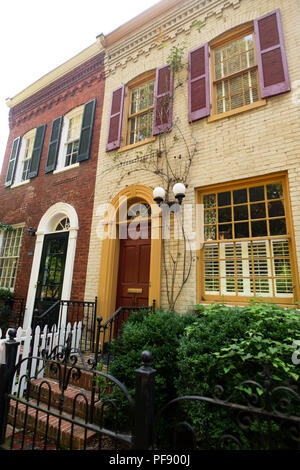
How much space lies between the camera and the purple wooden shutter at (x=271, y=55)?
4.43 m

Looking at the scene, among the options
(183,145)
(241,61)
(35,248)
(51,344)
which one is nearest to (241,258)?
(183,145)

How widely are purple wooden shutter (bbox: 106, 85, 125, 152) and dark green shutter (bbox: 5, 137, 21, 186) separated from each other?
15.8 feet

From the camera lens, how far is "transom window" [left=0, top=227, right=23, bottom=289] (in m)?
8.27

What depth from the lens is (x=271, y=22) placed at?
4.76 metres

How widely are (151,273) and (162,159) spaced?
2.54m

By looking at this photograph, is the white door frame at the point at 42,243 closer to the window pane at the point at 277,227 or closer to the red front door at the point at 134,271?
the red front door at the point at 134,271

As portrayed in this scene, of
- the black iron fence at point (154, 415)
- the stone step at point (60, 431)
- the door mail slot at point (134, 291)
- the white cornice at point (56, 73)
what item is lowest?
the stone step at point (60, 431)

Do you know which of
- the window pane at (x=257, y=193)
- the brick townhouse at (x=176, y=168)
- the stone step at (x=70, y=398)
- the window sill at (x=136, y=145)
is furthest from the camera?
the window sill at (x=136, y=145)

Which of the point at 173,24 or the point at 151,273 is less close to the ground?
the point at 173,24

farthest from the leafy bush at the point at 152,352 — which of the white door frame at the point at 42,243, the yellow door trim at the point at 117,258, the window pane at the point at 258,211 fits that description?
the white door frame at the point at 42,243

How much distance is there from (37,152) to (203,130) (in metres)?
6.13

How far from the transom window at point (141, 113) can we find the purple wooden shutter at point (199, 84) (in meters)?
1.23

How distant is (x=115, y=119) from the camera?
6742 mm

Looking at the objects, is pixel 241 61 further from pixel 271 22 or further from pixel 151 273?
pixel 151 273
